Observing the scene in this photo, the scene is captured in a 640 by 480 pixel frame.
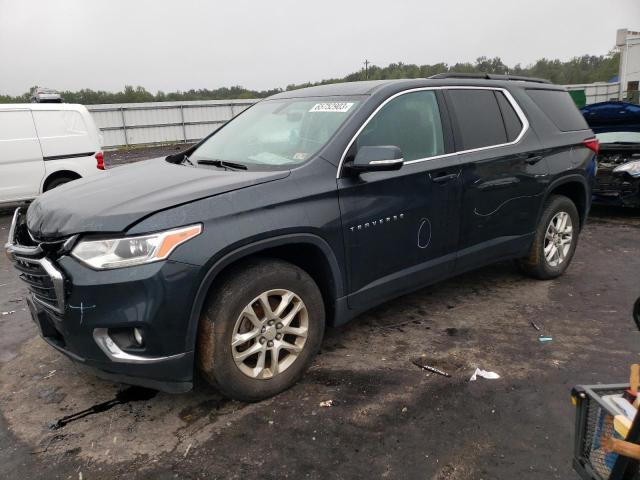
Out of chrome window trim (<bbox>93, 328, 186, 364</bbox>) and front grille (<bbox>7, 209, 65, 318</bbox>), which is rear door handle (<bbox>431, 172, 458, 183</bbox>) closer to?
chrome window trim (<bbox>93, 328, 186, 364</bbox>)

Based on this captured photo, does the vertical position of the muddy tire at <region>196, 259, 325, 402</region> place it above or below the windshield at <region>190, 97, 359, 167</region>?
below

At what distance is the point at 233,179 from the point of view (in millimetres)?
2861

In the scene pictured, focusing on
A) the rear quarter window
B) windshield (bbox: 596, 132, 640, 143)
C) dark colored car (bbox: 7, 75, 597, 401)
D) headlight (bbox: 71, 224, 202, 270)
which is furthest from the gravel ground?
windshield (bbox: 596, 132, 640, 143)

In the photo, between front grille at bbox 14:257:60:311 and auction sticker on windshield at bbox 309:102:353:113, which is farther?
auction sticker on windshield at bbox 309:102:353:113

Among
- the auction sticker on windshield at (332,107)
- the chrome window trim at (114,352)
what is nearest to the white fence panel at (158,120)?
the auction sticker on windshield at (332,107)

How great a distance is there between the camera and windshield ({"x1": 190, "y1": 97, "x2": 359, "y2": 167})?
10.7 ft

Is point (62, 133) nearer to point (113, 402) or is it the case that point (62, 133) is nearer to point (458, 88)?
point (113, 402)

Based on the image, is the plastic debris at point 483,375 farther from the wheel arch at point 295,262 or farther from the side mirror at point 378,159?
the side mirror at point 378,159

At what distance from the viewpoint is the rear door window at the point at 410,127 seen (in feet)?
11.0

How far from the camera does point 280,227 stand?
2.78 m

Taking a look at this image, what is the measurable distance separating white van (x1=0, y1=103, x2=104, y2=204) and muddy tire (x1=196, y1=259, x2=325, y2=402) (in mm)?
6425

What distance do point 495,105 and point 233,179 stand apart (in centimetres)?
248

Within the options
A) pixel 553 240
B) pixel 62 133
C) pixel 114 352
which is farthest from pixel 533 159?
pixel 62 133

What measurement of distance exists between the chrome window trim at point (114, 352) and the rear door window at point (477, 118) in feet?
8.51
